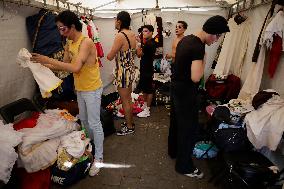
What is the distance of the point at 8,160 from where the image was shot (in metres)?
2.02

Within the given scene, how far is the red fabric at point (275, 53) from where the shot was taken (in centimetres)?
274

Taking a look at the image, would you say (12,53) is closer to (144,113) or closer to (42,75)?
(42,75)

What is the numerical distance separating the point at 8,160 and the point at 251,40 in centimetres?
362

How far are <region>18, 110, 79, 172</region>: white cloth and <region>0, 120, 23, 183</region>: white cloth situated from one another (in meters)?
0.14

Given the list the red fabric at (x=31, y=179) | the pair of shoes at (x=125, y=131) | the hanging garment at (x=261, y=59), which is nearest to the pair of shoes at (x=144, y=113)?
the pair of shoes at (x=125, y=131)

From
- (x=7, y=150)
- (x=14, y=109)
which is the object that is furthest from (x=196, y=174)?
(x=14, y=109)

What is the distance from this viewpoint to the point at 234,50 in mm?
4293

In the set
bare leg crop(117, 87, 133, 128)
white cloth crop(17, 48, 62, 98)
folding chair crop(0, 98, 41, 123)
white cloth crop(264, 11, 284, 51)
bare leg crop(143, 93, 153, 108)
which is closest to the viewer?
white cloth crop(17, 48, 62, 98)

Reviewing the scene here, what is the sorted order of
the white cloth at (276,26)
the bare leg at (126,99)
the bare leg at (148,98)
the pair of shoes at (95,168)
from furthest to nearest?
the bare leg at (148,98), the bare leg at (126,99), the pair of shoes at (95,168), the white cloth at (276,26)

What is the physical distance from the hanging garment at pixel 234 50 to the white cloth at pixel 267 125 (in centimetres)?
169

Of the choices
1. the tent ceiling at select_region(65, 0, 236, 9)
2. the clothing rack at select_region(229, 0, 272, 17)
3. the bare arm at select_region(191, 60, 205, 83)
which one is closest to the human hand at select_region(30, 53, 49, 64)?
the bare arm at select_region(191, 60, 205, 83)

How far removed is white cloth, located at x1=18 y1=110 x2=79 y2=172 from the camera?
7.47ft

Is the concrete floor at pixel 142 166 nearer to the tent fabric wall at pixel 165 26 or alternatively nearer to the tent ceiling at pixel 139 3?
the tent fabric wall at pixel 165 26

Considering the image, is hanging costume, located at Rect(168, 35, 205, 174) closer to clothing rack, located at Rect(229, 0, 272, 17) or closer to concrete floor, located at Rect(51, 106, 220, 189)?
concrete floor, located at Rect(51, 106, 220, 189)
